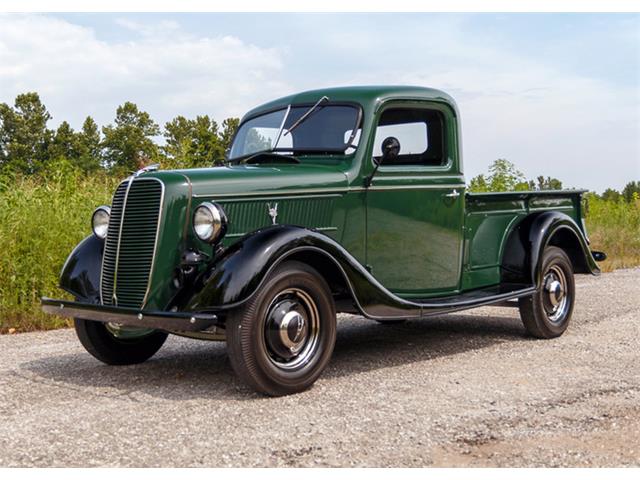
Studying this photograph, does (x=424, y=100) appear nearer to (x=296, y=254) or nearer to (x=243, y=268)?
(x=296, y=254)

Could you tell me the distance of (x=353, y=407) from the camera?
4.75 m

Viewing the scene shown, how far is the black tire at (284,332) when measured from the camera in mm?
4812

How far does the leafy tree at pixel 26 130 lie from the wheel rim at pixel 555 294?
39.6 metres

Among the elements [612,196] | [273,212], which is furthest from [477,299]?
[612,196]

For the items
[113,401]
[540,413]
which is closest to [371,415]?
[540,413]

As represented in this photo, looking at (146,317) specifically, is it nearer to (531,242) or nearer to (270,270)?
(270,270)

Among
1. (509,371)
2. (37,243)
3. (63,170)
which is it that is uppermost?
(63,170)

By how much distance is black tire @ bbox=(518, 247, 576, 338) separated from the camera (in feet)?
23.1

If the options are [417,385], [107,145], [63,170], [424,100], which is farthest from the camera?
[107,145]

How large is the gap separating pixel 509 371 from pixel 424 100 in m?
2.26

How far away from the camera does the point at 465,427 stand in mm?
4359

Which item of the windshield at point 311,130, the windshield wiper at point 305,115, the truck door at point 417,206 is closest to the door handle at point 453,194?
the truck door at point 417,206

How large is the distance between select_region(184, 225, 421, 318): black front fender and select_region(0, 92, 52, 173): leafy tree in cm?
4065

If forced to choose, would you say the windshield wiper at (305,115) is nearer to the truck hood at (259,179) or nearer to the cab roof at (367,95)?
the cab roof at (367,95)
